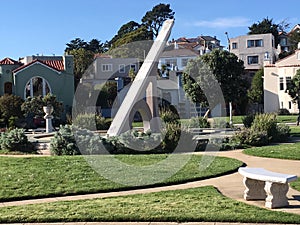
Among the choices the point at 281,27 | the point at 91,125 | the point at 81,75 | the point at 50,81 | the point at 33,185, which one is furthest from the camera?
the point at 281,27

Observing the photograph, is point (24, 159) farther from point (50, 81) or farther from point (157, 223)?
point (50, 81)

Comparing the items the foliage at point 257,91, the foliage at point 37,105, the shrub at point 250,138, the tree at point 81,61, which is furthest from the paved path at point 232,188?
the tree at point 81,61

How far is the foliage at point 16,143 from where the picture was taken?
1972cm

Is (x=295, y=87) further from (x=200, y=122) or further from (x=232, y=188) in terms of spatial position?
(x=232, y=188)

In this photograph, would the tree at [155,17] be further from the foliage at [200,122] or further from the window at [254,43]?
the foliage at [200,122]

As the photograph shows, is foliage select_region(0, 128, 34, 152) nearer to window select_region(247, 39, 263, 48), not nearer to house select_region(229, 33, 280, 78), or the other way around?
house select_region(229, 33, 280, 78)

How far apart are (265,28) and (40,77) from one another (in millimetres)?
47743

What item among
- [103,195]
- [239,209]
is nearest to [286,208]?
[239,209]

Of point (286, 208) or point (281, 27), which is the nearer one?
point (286, 208)

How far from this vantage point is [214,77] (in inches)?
1393

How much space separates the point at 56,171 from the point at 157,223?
580 centimetres

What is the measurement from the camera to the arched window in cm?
4591

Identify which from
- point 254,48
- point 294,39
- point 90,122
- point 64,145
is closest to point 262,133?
point 64,145

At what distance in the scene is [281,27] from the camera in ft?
286
